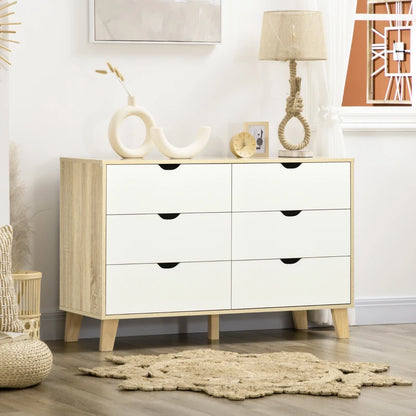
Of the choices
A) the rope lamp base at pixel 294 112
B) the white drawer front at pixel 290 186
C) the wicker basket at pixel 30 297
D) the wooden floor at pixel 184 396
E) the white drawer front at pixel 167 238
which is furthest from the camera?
the rope lamp base at pixel 294 112

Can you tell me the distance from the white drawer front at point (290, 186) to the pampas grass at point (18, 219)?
0.91m

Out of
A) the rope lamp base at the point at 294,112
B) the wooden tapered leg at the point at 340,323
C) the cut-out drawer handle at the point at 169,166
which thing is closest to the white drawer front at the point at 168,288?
the cut-out drawer handle at the point at 169,166

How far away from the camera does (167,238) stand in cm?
421

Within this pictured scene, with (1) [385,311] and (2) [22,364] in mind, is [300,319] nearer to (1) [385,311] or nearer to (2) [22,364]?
(1) [385,311]

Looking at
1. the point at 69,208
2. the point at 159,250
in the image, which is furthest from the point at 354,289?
the point at 69,208

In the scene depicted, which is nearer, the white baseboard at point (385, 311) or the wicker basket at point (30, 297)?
the wicker basket at point (30, 297)

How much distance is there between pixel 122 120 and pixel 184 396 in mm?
1356

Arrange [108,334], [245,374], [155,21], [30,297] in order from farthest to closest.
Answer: [155,21] < [108,334] < [30,297] < [245,374]

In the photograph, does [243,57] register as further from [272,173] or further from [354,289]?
[354,289]

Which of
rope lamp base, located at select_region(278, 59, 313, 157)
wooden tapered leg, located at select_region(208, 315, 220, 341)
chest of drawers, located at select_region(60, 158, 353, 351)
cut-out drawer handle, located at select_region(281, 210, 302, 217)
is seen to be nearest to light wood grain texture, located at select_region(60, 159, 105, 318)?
chest of drawers, located at select_region(60, 158, 353, 351)

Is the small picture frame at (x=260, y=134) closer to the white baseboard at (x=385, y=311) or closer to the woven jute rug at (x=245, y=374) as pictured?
→ the white baseboard at (x=385, y=311)

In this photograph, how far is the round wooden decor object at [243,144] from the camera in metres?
4.43

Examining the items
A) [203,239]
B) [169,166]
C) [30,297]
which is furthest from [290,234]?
[30,297]

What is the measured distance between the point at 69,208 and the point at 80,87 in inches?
22.0
